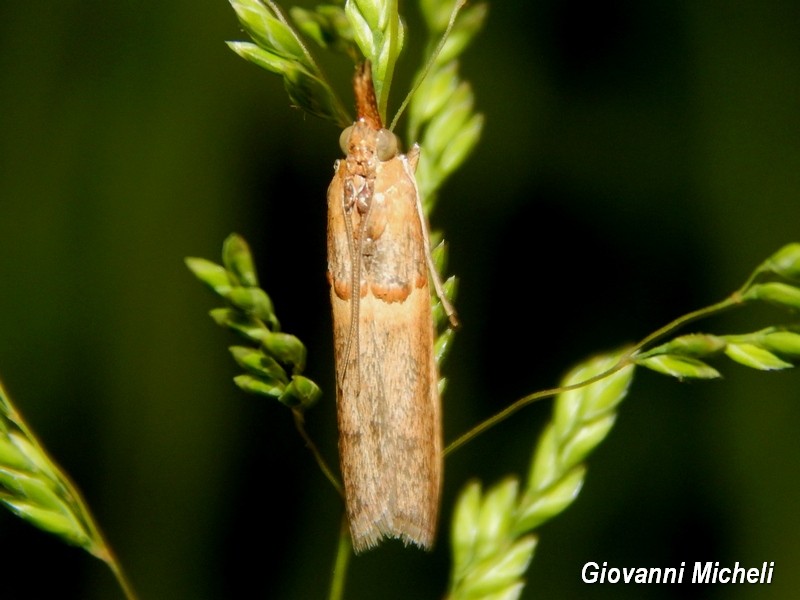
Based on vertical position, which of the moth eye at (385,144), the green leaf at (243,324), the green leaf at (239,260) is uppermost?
the moth eye at (385,144)

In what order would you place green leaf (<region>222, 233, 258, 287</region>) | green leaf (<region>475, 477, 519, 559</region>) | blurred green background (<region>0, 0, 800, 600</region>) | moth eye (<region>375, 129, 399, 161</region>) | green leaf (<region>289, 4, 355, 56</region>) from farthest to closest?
blurred green background (<region>0, 0, 800, 600</region>)
moth eye (<region>375, 129, 399, 161</region>)
green leaf (<region>289, 4, 355, 56</region>)
green leaf (<region>475, 477, 519, 559</region>)
green leaf (<region>222, 233, 258, 287</region>)

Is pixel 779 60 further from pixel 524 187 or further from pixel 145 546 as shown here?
pixel 145 546

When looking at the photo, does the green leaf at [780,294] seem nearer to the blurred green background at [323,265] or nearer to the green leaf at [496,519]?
the green leaf at [496,519]

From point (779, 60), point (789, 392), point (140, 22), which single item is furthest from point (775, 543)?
point (140, 22)

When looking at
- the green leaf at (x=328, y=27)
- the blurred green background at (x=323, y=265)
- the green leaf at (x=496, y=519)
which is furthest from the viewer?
the blurred green background at (x=323, y=265)

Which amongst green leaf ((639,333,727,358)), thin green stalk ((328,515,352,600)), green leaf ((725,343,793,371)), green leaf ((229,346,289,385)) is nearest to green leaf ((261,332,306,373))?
green leaf ((229,346,289,385))

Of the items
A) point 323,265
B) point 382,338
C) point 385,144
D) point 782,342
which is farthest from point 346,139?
point 323,265

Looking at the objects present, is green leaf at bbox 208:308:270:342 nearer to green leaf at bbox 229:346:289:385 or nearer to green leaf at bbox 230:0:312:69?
green leaf at bbox 229:346:289:385

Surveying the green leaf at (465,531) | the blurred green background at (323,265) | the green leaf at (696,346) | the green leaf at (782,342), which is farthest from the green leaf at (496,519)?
the blurred green background at (323,265)

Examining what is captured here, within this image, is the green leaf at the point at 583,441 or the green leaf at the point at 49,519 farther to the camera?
the green leaf at the point at 583,441
